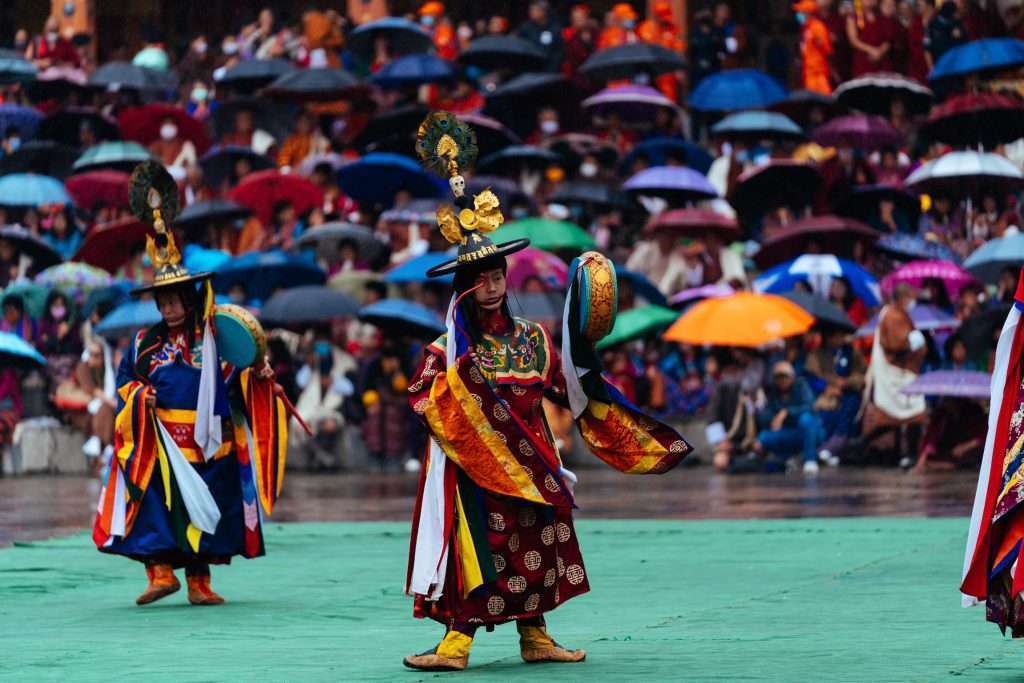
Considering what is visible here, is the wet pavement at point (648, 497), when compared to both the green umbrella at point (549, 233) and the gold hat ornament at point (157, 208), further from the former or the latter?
the gold hat ornament at point (157, 208)

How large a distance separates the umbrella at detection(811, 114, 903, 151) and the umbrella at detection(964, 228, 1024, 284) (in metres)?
3.11

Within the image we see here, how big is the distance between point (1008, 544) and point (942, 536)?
584 centimetres

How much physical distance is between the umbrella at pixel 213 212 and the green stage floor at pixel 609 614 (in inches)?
330

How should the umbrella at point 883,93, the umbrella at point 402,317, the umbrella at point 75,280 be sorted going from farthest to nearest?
the umbrella at point 883,93
the umbrella at point 75,280
the umbrella at point 402,317

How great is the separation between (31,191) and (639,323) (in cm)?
699

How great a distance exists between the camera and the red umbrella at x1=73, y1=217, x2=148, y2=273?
21.9 meters

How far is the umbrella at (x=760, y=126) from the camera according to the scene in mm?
22328

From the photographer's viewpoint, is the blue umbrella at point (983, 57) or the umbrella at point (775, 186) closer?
the blue umbrella at point (983, 57)

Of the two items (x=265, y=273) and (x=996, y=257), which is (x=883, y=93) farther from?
(x=265, y=273)

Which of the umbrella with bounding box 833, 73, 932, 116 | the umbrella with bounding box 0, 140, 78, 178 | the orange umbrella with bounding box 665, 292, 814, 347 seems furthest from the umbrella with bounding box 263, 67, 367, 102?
the orange umbrella with bounding box 665, 292, 814, 347

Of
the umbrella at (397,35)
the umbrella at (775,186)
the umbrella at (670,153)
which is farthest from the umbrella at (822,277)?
the umbrella at (397,35)

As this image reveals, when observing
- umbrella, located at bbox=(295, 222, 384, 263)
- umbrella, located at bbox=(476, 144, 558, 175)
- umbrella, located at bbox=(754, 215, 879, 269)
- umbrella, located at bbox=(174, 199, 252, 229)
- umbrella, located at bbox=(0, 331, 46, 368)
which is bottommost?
umbrella, located at bbox=(0, 331, 46, 368)

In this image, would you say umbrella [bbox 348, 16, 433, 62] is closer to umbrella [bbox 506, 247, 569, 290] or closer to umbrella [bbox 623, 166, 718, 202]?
umbrella [bbox 623, 166, 718, 202]

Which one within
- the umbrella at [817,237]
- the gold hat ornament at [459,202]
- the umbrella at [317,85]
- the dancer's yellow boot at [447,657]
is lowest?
the dancer's yellow boot at [447,657]
